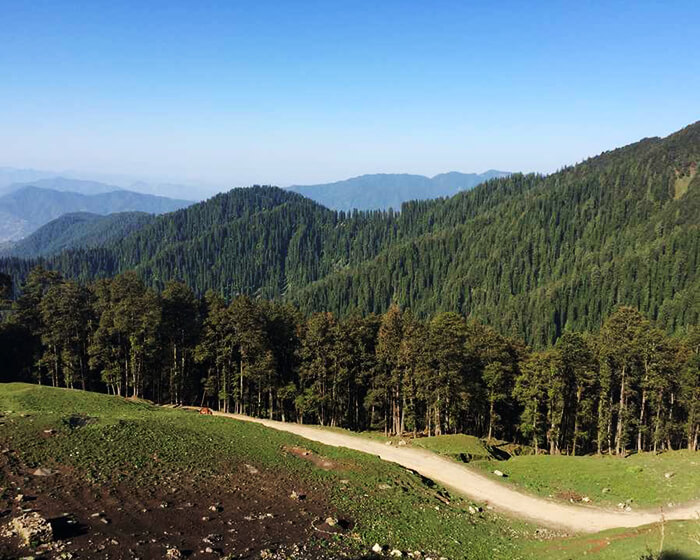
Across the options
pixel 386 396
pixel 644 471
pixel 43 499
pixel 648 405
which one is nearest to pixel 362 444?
pixel 386 396

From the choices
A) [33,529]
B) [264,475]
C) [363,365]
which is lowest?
[363,365]

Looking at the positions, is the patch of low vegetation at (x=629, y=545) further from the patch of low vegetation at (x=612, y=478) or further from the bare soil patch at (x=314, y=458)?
the bare soil patch at (x=314, y=458)

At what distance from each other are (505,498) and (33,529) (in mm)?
31821

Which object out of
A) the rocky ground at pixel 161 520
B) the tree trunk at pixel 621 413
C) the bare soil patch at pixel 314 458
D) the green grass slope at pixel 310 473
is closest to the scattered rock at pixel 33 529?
the rocky ground at pixel 161 520

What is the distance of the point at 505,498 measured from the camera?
117ft

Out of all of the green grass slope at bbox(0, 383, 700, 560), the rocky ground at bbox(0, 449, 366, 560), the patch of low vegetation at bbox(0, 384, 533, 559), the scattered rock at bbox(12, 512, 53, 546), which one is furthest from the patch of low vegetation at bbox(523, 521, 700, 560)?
the scattered rock at bbox(12, 512, 53, 546)

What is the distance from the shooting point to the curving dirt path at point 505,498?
31141mm

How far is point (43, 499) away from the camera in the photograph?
2277cm

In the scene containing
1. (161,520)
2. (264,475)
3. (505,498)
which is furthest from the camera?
(505,498)

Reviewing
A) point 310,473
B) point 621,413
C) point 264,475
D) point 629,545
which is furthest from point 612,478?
point 264,475

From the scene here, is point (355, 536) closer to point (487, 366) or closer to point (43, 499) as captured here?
point (43, 499)

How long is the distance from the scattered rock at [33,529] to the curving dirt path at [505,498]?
28943 mm

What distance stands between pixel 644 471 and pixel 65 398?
56.7m

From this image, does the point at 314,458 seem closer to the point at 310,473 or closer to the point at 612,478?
the point at 310,473
